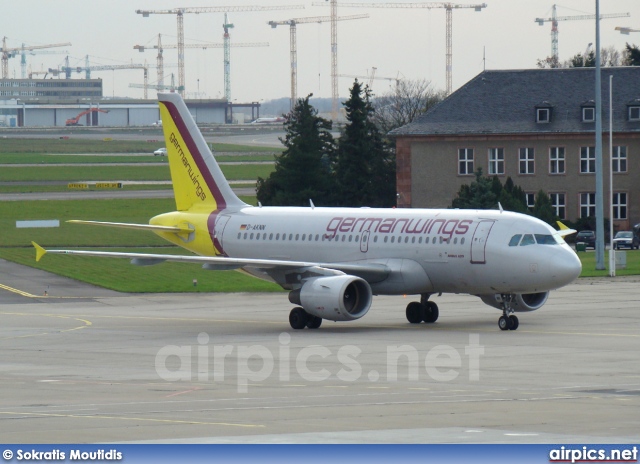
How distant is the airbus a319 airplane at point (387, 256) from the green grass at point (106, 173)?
292 ft

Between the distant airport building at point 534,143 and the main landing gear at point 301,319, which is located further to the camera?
the distant airport building at point 534,143

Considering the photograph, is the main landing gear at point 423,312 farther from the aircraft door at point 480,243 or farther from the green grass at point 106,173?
the green grass at point 106,173

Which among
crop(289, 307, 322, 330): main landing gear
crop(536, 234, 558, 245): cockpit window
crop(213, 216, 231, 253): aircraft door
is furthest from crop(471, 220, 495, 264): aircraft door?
crop(213, 216, 231, 253): aircraft door

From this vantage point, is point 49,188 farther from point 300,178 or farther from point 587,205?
point 587,205

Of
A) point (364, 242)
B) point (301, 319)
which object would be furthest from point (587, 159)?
point (301, 319)

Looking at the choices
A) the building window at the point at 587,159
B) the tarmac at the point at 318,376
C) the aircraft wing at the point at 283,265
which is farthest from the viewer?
the building window at the point at 587,159

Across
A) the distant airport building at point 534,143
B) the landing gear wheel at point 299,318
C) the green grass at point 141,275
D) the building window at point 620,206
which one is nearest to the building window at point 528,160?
the distant airport building at point 534,143

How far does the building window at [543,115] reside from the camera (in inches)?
4065

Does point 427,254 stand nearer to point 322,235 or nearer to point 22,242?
point 322,235

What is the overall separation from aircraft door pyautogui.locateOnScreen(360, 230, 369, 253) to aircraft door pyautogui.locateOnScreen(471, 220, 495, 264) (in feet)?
14.4

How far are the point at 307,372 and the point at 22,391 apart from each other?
6.82m

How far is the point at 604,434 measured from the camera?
19828 mm

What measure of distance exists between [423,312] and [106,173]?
107 metres

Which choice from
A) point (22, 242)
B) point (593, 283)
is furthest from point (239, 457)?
point (22, 242)
